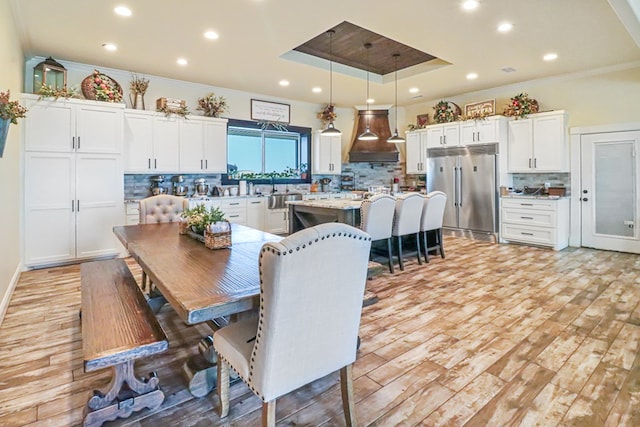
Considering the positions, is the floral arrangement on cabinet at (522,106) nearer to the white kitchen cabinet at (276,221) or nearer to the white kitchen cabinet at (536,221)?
the white kitchen cabinet at (536,221)

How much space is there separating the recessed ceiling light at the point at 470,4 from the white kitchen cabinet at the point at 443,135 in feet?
11.7

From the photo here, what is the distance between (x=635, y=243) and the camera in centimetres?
537

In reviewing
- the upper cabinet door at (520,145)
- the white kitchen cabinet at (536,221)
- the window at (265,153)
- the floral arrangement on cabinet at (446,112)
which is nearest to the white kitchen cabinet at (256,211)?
the window at (265,153)

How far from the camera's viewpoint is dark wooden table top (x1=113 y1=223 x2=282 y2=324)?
141 cm

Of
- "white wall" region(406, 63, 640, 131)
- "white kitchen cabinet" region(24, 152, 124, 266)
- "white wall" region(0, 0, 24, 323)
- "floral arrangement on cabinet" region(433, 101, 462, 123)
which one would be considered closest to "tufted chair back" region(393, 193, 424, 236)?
"floral arrangement on cabinet" region(433, 101, 462, 123)

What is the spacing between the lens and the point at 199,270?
6.11 ft

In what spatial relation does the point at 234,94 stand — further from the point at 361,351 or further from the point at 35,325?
the point at 361,351

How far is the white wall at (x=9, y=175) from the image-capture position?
3062 mm

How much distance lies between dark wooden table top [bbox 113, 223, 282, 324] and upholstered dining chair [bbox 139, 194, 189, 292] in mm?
661

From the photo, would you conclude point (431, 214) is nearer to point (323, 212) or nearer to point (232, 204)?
point (323, 212)

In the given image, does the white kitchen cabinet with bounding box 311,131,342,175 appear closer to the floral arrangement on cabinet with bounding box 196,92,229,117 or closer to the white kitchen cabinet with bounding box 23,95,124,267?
the floral arrangement on cabinet with bounding box 196,92,229,117

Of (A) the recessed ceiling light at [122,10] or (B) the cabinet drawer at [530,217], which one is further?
(B) the cabinet drawer at [530,217]

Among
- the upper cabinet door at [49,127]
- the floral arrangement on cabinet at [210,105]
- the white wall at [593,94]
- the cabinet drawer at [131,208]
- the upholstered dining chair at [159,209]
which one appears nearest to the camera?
the upholstered dining chair at [159,209]

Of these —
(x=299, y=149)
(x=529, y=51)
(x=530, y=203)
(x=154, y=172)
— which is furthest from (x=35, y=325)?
(x=530, y=203)
